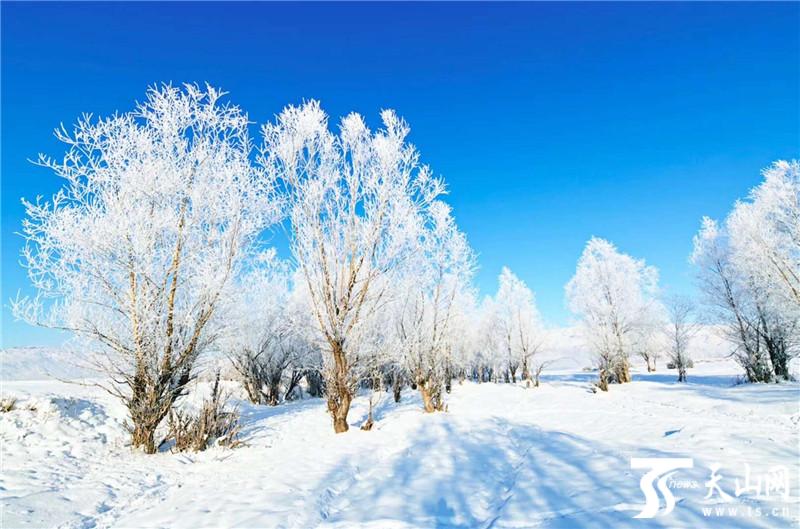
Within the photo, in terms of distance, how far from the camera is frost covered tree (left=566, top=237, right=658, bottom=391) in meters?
27.0

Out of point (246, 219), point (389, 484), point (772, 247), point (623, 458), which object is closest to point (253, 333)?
point (246, 219)

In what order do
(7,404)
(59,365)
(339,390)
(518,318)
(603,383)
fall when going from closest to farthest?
(7,404)
(59,365)
(339,390)
(603,383)
(518,318)

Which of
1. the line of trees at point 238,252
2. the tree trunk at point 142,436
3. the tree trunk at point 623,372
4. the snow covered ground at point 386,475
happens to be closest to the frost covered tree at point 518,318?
the tree trunk at point 623,372

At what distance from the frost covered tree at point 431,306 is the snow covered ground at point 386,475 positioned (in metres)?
4.19

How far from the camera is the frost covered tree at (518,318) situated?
122 feet

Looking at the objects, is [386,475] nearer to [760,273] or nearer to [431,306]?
[431,306]

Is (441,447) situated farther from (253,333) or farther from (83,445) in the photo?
(253,333)

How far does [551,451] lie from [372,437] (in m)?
3.96

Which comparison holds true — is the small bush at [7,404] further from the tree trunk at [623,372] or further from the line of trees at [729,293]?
the tree trunk at [623,372]

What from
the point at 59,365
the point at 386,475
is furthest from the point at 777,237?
the point at 59,365

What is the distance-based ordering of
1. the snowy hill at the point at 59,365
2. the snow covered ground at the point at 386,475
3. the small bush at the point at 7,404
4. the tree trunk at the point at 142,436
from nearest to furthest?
the snow covered ground at the point at 386,475, the small bush at the point at 7,404, the tree trunk at the point at 142,436, the snowy hill at the point at 59,365

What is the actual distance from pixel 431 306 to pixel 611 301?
1840 cm

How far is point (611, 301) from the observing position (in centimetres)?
2852

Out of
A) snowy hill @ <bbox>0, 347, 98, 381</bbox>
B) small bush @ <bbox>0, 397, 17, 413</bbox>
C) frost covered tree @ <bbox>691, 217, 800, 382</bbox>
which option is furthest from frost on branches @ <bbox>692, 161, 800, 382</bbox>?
small bush @ <bbox>0, 397, 17, 413</bbox>
